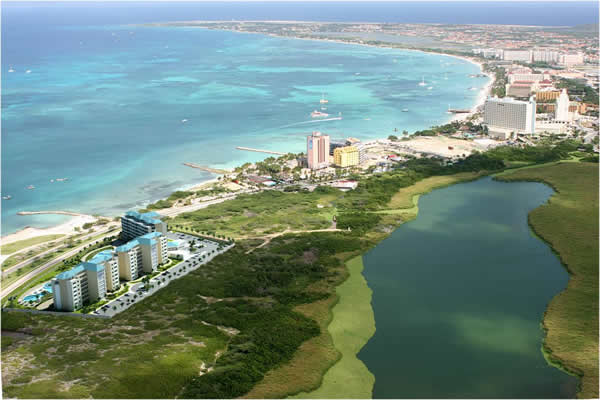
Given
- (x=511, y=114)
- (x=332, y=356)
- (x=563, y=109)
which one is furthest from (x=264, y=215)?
(x=563, y=109)

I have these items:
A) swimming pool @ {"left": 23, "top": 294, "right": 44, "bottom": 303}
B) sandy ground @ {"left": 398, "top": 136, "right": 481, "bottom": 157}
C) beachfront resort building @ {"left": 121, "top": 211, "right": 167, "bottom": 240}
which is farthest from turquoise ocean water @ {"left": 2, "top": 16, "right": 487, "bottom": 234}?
swimming pool @ {"left": 23, "top": 294, "right": 44, "bottom": 303}

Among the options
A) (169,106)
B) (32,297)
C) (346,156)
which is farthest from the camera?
(169,106)

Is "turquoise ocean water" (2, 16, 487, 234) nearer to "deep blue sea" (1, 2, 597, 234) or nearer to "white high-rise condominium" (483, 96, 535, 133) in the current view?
"deep blue sea" (1, 2, 597, 234)

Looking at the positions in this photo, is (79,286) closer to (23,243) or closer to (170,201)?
(23,243)

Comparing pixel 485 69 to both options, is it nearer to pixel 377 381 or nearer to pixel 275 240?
pixel 275 240

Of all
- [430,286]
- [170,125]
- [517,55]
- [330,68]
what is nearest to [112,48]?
[330,68]

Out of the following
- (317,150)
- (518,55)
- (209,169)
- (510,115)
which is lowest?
(209,169)
